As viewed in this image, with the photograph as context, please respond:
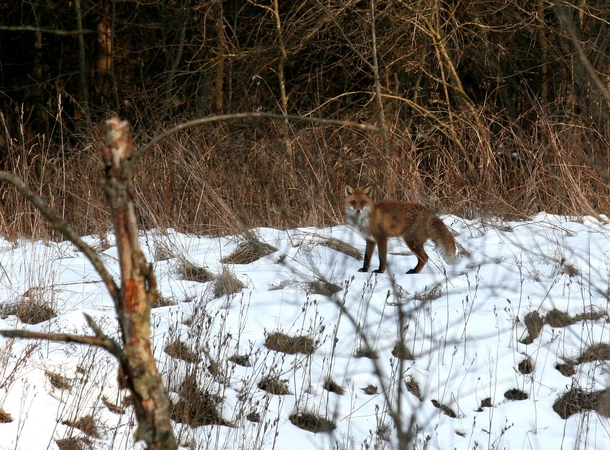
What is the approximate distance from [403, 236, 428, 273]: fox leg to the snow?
0.30 ft

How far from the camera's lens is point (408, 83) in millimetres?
10656

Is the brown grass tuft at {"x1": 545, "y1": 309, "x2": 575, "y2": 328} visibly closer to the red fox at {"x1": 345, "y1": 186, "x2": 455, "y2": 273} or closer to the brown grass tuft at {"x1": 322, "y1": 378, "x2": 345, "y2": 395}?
the red fox at {"x1": 345, "y1": 186, "x2": 455, "y2": 273}

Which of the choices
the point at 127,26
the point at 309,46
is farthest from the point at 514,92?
the point at 127,26

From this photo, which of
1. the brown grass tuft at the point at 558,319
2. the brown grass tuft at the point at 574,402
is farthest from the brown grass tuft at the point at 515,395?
the brown grass tuft at the point at 558,319

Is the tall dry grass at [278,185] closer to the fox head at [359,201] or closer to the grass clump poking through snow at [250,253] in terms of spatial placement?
the fox head at [359,201]

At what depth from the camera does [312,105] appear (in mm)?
11484

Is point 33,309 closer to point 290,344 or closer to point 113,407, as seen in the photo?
point 113,407

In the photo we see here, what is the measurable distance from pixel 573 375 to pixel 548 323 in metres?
0.55

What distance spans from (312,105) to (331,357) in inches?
309

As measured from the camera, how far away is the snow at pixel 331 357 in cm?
360

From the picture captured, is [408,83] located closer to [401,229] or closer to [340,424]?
[401,229]

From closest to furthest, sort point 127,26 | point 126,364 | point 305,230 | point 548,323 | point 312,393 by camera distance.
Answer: point 126,364 < point 312,393 < point 548,323 < point 305,230 < point 127,26

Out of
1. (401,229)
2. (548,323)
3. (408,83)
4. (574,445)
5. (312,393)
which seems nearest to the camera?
(574,445)

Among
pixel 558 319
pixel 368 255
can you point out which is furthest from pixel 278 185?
pixel 558 319
